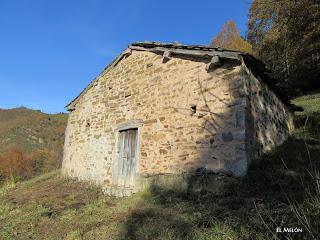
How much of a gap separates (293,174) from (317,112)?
23.2 feet

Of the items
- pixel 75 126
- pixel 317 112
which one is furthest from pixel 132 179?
pixel 317 112

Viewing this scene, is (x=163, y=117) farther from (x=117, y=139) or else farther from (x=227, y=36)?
(x=227, y=36)

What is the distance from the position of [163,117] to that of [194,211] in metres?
3.44

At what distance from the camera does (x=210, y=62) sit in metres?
7.94

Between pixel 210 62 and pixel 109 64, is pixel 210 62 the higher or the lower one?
the lower one

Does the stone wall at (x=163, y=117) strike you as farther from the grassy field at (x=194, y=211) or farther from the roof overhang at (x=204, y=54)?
the grassy field at (x=194, y=211)

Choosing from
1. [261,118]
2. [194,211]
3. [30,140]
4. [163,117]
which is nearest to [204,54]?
[163,117]

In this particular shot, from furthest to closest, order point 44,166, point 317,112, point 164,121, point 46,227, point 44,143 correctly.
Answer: point 44,143, point 44,166, point 317,112, point 164,121, point 46,227

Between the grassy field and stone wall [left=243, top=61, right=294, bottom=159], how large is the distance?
0.34 m

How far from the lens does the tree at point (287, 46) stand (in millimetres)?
11156

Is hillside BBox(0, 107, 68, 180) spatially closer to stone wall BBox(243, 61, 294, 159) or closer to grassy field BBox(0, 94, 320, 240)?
grassy field BBox(0, 94, 320, 240)

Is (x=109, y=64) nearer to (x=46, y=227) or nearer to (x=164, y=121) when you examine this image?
(x=164, y=121)

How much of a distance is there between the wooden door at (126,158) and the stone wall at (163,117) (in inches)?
12.2

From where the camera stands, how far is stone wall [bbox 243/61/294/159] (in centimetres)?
732
